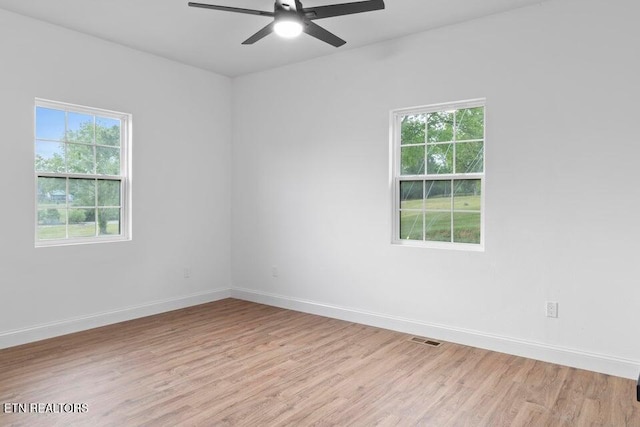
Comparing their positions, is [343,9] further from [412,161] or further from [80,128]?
[80,128]

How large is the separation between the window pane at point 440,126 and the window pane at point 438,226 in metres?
0.75

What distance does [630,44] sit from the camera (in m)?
3.26

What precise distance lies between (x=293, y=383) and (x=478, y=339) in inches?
72.5

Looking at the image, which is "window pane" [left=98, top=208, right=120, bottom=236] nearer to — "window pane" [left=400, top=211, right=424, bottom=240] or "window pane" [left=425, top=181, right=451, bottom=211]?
"window pane" [left=400, top=211, right=424, bottom=240]

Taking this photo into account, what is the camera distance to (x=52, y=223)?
4223 mm

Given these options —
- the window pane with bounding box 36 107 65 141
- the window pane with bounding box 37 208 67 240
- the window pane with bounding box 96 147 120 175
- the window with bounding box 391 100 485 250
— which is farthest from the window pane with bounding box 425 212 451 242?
the window pane with bounding box 36 107 65 141

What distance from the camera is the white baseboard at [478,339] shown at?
333 cm

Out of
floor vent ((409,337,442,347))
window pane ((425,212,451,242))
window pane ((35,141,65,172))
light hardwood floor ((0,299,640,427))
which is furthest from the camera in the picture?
window pane ((425,212,451,242))

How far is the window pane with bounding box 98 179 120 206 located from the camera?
4.62 meters

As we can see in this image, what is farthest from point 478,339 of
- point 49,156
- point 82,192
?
point 49,156

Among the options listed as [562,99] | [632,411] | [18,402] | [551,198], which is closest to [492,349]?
[632,411]

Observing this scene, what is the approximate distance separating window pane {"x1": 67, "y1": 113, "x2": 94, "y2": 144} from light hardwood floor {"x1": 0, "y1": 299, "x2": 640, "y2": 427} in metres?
1.98

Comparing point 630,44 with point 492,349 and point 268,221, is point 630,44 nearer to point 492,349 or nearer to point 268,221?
point 492,349

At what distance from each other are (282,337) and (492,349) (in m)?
1.95
